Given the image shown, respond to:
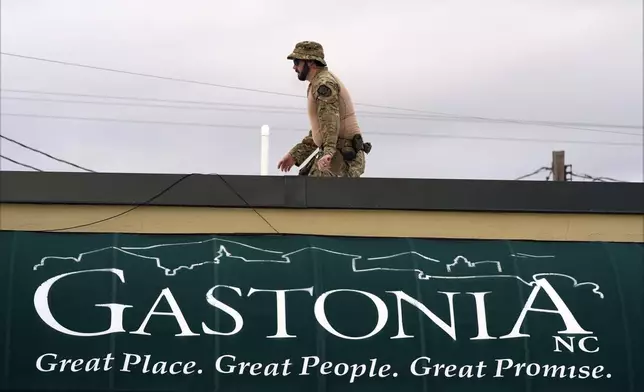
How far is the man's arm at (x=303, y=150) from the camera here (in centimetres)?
1028

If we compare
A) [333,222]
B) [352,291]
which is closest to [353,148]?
[333,222]

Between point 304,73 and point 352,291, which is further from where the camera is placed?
point 304,73

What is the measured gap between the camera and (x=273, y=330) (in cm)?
794

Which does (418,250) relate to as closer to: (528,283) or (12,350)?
(528,283)

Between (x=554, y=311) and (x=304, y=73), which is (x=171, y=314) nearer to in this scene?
(x=304, y=73)

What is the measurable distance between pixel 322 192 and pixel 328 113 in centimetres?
97

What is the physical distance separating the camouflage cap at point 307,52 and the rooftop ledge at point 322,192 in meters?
1.47

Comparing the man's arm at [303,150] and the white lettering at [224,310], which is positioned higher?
the man's arm at [303,150]

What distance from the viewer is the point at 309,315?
8.03m

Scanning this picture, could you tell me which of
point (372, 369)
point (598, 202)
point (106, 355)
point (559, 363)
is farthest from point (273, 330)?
point (598, 202)

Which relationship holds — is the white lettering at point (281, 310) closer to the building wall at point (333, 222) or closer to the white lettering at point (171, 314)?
the white lettering at point (171, 314)

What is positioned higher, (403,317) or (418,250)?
(418,250)

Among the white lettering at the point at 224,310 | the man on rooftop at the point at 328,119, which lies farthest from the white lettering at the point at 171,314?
the man on rooftop at the point at 328,119

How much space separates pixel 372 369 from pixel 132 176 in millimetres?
2901
